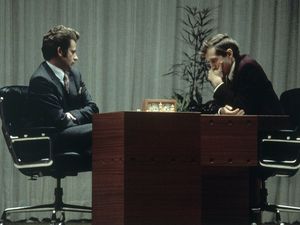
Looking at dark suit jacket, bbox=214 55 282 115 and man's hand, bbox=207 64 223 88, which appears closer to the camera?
dark suit jacket, bbox=214 55 282 115

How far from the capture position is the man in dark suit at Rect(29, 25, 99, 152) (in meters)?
3.77

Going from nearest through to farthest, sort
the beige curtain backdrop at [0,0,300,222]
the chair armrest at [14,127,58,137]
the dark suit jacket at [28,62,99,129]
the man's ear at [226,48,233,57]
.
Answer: the chair armrest at [14,127,58,137]
the dark suit jacket at [28,62,99,129]
the man's ear at [226,48,233,57]
the beige curtain backdrop at [0,0,300,222]

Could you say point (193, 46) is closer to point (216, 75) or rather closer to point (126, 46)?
point (126, 46)

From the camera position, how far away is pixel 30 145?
3.85 metres

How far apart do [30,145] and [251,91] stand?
1.52 metres

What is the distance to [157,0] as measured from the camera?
212 inches

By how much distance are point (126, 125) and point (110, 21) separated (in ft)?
8.91

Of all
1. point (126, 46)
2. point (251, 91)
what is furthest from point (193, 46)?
point (251, 91)

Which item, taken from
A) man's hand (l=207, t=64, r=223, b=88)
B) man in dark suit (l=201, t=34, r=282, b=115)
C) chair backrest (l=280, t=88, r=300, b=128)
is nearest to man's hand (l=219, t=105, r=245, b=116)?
man in dark suit (l=201, t=34, r=282, b=115)

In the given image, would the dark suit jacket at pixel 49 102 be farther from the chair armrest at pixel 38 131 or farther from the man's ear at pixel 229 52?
the man's ear at pixel 229 52

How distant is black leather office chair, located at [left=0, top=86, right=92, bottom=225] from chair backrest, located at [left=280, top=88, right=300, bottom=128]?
145 cm

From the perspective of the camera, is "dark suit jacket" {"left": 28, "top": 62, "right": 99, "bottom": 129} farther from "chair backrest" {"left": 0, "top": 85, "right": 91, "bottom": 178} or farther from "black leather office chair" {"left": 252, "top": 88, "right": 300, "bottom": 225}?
"black leather office chair" {"left": 252, "top": 88, "right": 300, "bottom": 225}

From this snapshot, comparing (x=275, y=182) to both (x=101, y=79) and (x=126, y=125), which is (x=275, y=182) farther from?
(x=126, y=125)

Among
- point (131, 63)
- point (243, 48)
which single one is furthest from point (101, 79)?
point (243, 48)
